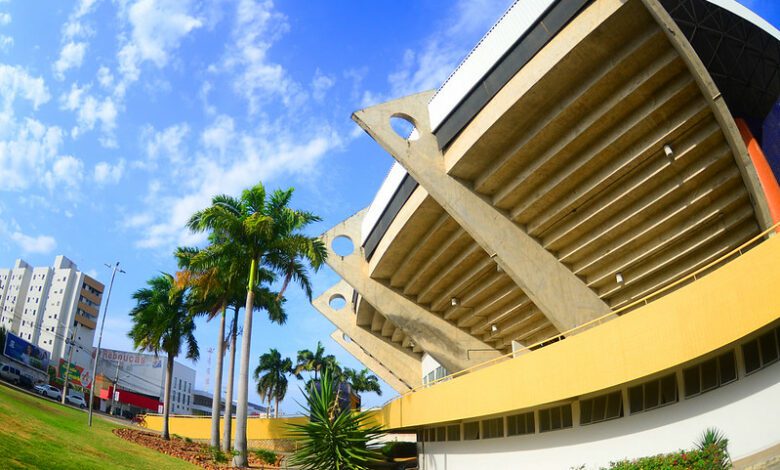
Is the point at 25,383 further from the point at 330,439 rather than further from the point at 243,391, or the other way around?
the point at 330,439

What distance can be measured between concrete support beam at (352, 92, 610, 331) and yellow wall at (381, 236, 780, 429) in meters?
5.00

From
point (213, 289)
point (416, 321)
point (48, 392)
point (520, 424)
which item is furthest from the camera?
point (48, 392)

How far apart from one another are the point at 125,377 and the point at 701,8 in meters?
101

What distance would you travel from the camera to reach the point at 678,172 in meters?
19.7

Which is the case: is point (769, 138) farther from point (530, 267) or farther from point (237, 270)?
point (237, 270)

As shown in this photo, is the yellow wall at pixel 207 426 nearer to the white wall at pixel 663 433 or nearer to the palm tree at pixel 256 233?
the palm tree at pixel 256 233

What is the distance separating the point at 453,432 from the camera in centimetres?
2480

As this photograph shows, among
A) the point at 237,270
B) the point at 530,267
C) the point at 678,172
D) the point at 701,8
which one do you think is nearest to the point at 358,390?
the point at 237,270

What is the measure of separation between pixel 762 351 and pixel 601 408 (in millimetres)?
5605

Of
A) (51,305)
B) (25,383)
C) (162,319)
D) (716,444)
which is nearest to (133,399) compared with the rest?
(51,305)

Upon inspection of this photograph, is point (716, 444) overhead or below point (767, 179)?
below

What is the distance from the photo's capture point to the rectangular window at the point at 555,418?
54.9 feet

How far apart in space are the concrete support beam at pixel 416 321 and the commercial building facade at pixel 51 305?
7173 cm

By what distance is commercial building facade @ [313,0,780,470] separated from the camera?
37.6ft
